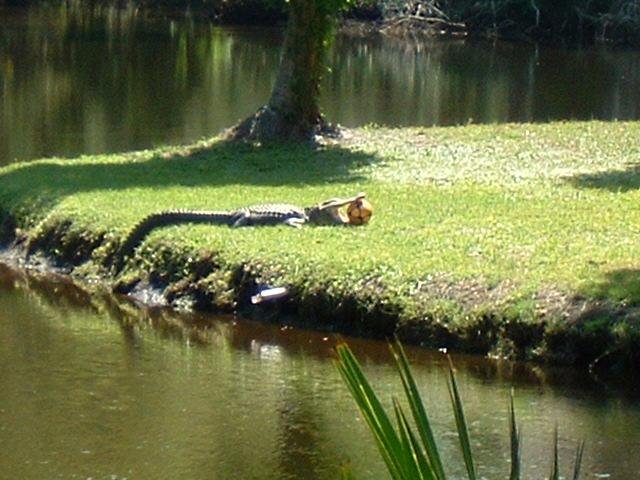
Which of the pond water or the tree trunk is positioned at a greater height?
the tree trunk

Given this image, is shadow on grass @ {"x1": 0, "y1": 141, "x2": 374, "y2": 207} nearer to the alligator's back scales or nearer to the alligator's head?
the alligator's back scales

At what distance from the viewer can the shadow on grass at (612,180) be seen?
1605 centimetres

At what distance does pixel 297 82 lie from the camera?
1983 cm

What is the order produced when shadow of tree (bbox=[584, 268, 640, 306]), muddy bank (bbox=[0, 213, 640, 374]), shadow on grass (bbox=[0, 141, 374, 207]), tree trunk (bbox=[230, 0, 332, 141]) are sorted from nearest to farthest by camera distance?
muddy bank (bbox=[0, 213, 640, 374]), shadow of tree (bbox=[584, 268, 640, 306]), shadow on grass (bbox=[0, 141, 374, 207]), tree trunk (bbox=[230, 0, 332, 141])

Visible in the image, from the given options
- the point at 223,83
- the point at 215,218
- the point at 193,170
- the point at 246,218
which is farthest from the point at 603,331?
the point at 223,83

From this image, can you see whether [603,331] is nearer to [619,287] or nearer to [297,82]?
[619,287]

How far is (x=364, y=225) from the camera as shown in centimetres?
1447

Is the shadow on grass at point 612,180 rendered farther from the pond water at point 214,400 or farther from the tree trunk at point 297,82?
the pond water at point 214,400

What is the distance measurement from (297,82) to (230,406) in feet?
33.1

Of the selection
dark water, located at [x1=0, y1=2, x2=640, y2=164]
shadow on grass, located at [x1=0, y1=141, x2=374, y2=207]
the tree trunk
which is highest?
the tree trunk

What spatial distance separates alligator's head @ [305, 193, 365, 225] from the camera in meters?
14.5

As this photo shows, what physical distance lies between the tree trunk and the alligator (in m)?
5.17

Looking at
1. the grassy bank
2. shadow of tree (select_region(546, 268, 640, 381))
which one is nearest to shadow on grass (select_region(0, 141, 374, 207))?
the grassy bank

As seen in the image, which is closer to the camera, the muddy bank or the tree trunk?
the muddy bank
